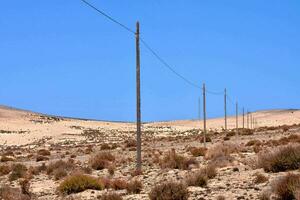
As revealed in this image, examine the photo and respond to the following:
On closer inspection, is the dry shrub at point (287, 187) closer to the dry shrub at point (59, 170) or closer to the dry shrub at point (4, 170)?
the dry shrub at point (59, 170)

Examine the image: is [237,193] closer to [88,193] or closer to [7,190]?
[88,193]

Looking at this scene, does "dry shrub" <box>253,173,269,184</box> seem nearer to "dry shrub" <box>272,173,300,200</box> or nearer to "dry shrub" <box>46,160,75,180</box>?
"dry shrub" <box>272,173,300,200</box>

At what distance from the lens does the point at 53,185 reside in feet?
85.0

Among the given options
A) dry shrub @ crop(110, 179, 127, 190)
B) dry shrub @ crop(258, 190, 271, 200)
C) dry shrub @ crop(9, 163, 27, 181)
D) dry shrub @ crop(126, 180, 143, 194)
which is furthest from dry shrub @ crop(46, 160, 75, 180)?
dry shrub @ crop(258, 190, 271, 200)

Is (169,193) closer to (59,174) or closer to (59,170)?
(59,174)

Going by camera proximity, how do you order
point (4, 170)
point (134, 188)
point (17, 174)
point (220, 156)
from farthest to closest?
point (4, 170), point (220, 156), point (17, 174), point (134, 188)

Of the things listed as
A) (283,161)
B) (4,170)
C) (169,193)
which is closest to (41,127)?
(4,170)

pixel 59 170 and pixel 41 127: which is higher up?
pixel 41 127

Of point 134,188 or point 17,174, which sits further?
point 17,174

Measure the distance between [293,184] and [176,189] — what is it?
3.41 meters

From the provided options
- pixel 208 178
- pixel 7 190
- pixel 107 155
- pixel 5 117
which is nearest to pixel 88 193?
pixel 7 190

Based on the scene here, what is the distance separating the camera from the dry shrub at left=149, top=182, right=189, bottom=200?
16.9 meters

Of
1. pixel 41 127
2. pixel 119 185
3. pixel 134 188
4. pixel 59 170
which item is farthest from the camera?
pixel 41 127

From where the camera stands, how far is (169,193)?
55.2ft
